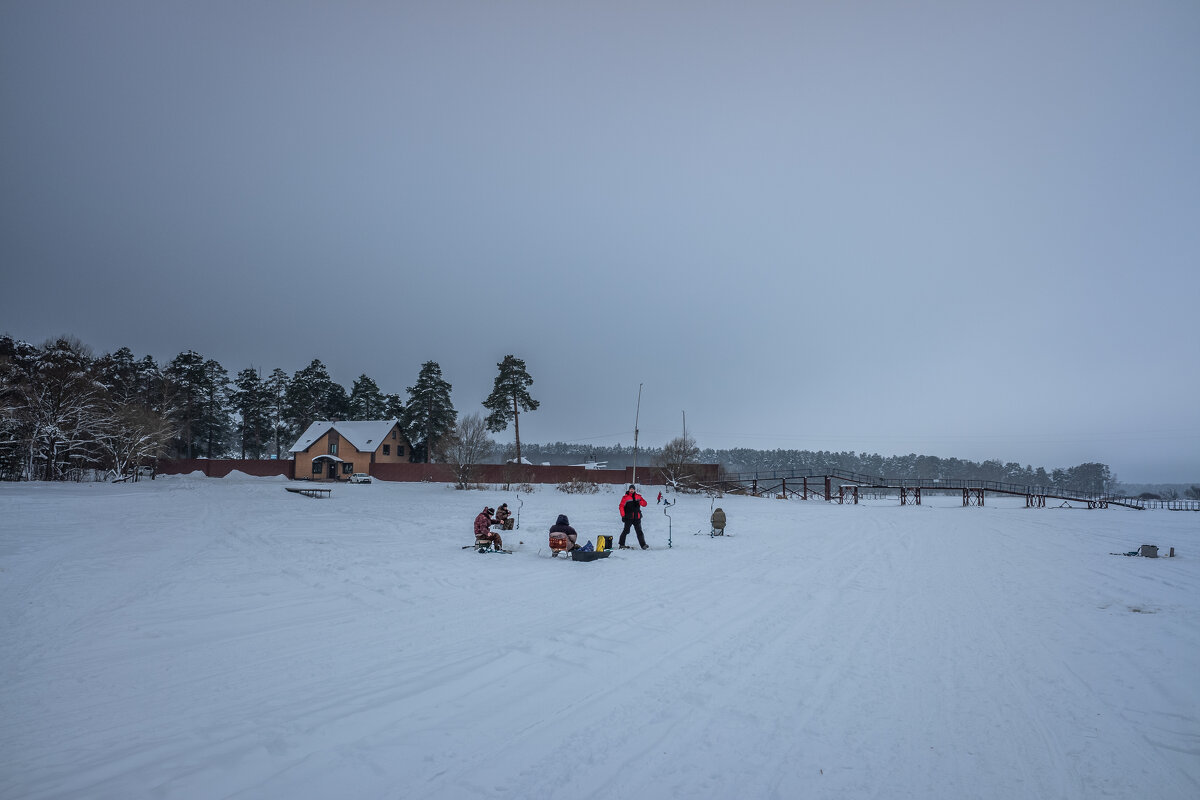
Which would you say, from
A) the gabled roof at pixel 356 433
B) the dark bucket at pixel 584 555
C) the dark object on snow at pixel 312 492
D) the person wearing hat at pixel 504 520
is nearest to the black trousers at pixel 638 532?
the dark bucket at pixel 584 555

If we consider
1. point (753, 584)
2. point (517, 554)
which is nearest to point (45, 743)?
point (753, 584)

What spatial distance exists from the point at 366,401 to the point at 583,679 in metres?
73.0

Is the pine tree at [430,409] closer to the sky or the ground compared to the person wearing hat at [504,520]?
closer to the sky

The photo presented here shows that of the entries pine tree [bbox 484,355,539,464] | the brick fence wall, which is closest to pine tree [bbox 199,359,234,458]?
the brick fence wall

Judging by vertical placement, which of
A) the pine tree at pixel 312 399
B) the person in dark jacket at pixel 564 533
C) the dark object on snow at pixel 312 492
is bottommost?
the dark object on snow at pixel 312 492

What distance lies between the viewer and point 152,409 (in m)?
45.9

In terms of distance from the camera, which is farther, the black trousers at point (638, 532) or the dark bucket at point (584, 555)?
the black trousers at point (638, 532)

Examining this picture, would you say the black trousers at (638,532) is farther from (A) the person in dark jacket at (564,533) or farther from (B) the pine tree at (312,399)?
(B) the pine tree at (312,399)

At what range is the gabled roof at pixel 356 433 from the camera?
5722 cm

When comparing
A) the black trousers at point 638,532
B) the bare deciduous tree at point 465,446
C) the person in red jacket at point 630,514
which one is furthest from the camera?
the bare deciduous tree at point 465,446

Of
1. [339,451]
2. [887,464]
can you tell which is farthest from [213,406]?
[887,464]

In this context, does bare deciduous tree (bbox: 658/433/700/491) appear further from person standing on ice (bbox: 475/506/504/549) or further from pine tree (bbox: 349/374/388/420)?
pine tree (bbox: 349/374/388/420)

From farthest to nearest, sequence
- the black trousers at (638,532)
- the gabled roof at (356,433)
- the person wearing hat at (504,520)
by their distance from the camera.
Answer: the gabled roof at (356,433) → the person wearing hat at (504,520) → the black trousers at (638,532)

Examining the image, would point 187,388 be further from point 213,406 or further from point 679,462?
point 679,462
